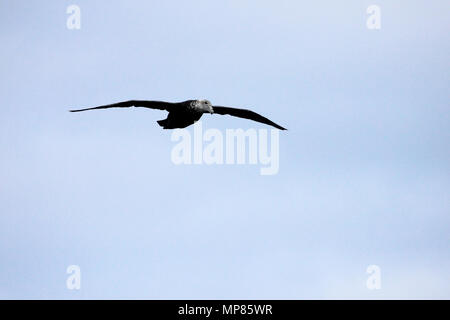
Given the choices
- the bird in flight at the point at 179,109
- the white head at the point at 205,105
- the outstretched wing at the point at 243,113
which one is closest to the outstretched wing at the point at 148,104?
the bird in flight at the point at 179,109

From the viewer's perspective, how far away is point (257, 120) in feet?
161

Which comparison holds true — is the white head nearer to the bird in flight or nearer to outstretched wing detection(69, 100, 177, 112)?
the bird in flight

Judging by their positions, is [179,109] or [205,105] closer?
[205,105]

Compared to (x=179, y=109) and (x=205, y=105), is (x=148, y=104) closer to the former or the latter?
(x=179, y=109)

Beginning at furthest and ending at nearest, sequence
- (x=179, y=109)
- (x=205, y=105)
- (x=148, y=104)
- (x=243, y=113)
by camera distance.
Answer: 1. (x=243, y=113)
2. (x=148, y=104)
3. (x=179, y=109)
4. (x=205, y=105)

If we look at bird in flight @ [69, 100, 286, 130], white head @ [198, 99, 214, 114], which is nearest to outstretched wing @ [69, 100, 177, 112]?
bird in flight @ [69, 100, 286, 130]

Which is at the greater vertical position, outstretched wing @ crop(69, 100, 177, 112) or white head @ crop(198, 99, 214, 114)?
outstretched wing @ crop(69, 100, 177, 112)

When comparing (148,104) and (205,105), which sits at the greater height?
(148,104)

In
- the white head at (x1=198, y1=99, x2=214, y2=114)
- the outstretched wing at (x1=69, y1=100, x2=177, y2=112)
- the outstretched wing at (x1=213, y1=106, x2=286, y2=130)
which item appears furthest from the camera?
the outstretched wing at (x1=213, y1=106, x2=286, y2=130)

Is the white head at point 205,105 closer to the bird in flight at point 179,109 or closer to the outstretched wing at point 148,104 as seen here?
the bird in flight at point 179,109

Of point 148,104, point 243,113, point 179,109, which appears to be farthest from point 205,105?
point 243,113

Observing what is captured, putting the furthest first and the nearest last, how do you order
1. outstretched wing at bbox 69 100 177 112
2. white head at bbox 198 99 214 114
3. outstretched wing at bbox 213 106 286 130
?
outstretched wing at bbox 213 106 286 130
outstretched wing at bbox 69 100 177 112
white head at bbox 198 99 214 114

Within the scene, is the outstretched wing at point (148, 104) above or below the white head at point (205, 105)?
above
